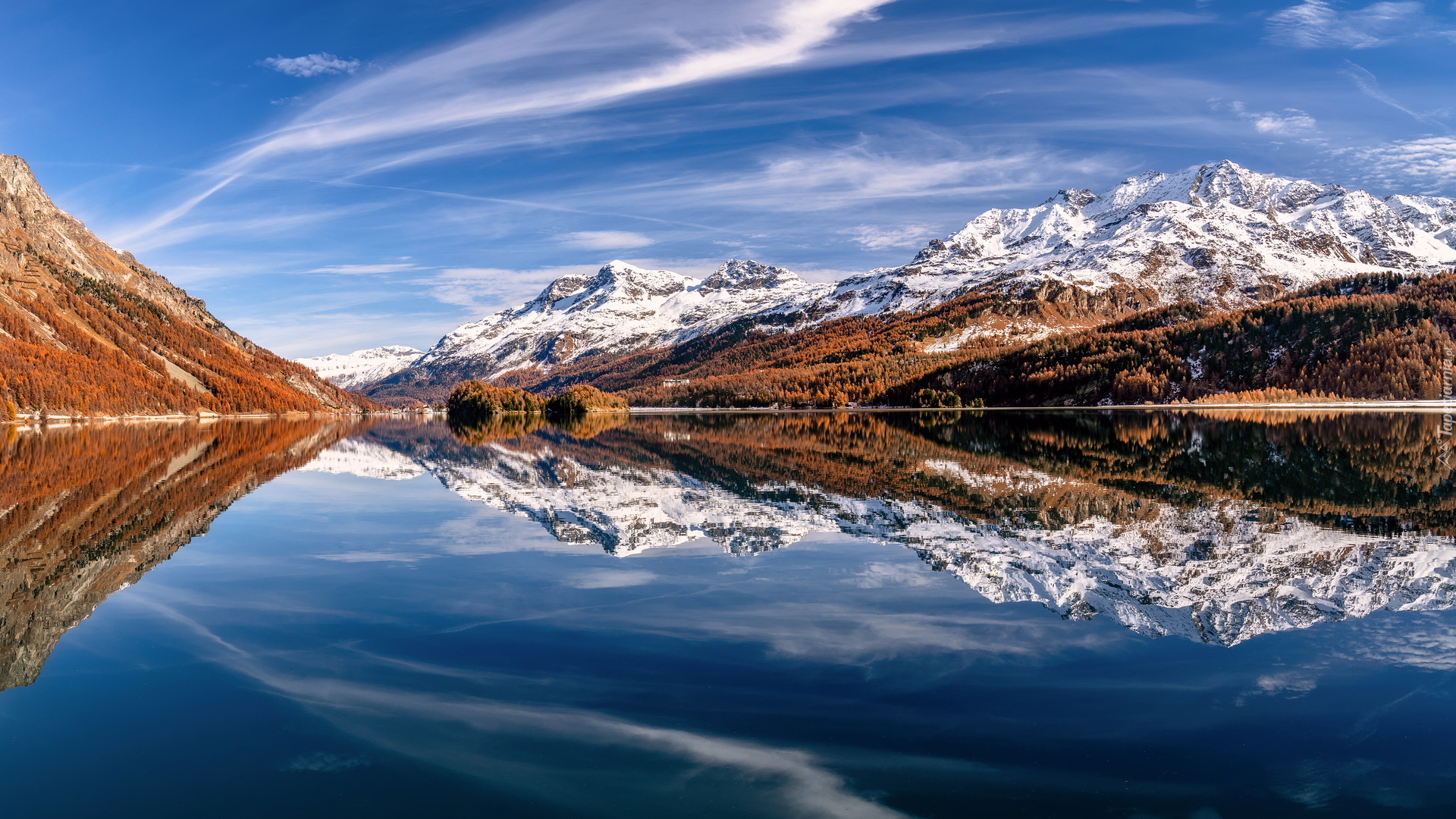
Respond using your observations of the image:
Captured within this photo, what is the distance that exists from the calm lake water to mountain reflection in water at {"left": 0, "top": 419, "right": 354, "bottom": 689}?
0.52 feet

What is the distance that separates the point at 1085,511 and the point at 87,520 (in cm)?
3098

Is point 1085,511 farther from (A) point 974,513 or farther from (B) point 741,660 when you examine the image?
(B) point 741,660

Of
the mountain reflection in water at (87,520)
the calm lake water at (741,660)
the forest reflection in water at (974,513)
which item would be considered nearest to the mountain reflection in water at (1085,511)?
the forest reflection in water at (974,513)

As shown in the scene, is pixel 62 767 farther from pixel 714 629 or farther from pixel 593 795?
pixel 714 629

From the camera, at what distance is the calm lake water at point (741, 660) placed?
9141 millimetres

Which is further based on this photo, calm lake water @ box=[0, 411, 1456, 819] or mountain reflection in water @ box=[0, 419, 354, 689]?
mountain reflection in water @ box=[0, 419, 354, 689]

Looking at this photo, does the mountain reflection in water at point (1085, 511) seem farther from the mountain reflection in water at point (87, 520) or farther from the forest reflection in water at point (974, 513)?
the mountain reflection in water at point (87, 520)

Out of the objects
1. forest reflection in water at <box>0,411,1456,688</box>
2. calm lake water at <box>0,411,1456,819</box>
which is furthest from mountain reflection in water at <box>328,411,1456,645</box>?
calm lake water at <box>0,411,1456,819</box>

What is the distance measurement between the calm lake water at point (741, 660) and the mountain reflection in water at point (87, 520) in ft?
0.52

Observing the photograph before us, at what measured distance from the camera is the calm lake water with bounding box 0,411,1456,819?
360 inches

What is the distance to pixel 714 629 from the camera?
14.7 metres

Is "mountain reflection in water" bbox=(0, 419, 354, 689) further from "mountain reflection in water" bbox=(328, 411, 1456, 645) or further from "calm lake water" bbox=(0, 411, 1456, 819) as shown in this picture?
"mountain reflection in water" bbox=(328, 411, 1456, 645)

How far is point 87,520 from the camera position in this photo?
1017 inches

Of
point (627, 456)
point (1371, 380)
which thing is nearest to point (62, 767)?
point (627, 456)
